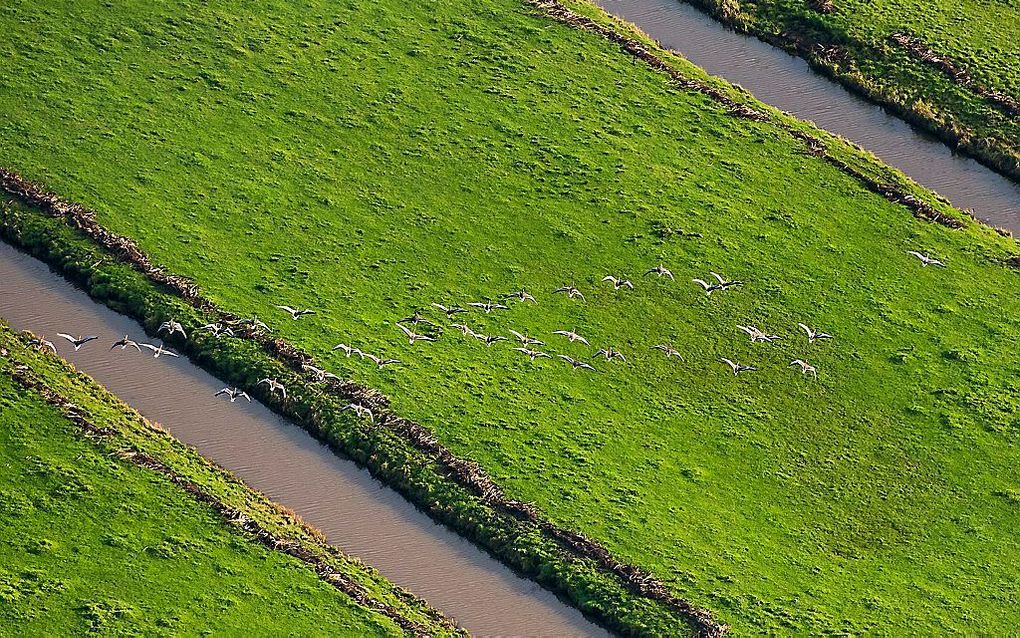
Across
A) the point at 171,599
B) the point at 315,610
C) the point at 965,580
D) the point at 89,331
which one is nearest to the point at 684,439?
the point at 965,580

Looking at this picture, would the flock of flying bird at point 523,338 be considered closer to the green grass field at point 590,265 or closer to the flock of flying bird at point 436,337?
the flock of flying bird at point 436,337

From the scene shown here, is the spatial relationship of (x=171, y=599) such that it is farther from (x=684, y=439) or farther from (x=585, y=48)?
(x=585, y=48)

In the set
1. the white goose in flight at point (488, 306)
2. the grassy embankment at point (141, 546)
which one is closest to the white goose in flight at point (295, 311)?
the white goose in flight at point (488, 306)

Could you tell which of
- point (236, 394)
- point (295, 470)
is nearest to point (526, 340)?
point (295, 470)

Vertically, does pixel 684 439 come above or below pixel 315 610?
above

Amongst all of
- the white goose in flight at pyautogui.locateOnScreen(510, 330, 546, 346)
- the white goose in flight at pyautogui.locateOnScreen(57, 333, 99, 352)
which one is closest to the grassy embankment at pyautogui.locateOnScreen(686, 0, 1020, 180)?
the white goose in flight at pyautogui.locateOnScreen(510, 330, 546, 346)

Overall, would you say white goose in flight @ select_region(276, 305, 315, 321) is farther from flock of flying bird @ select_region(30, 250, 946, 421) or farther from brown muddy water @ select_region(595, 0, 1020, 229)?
brown muddy water @ select_region(595, 0, 1020, 229)

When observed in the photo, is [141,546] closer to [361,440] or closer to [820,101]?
[361,440]
